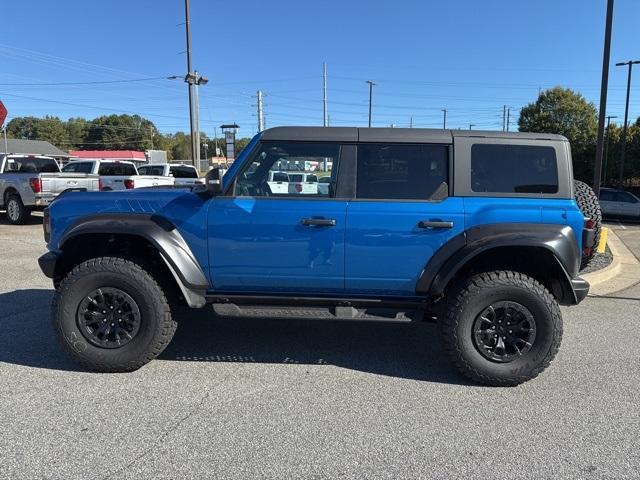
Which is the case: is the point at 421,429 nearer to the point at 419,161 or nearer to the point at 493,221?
the point at 493,221

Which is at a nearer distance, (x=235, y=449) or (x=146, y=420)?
(x=235, y=449)

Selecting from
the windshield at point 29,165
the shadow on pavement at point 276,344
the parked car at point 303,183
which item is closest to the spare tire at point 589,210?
the shadow on pavement at point 276,344

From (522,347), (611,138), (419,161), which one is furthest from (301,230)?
(611,138)

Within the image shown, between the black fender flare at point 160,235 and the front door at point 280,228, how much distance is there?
168 mm

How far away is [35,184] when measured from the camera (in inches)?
508

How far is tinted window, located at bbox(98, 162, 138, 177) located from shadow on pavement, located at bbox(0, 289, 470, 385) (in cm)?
1268

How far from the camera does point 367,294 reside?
3.95 m

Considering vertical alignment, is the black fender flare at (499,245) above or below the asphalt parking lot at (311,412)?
above

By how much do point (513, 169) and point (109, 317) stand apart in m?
3.34

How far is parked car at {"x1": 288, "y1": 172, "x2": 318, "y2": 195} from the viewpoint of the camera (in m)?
3.91

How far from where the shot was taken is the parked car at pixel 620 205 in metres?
19.5

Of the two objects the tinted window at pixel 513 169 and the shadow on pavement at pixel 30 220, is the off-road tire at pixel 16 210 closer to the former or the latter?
the shadow on pavement at pixel 30 220

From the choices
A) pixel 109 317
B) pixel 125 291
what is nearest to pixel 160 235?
pixel 125 291

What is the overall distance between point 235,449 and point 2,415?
1.62 meters
